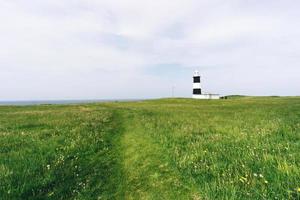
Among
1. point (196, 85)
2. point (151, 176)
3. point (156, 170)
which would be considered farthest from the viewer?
point (196, 85)

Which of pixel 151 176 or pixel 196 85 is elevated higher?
pixel 196 85

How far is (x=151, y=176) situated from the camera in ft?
30.3

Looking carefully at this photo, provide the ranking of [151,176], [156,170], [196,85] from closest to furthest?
[151,176]
[156,170]
[196,85]

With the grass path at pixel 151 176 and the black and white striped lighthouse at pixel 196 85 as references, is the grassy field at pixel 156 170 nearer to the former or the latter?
the grass path at pixel 151 176

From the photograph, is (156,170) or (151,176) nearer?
(151,176)

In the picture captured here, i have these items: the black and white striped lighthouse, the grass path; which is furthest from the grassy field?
the black and white striped lighthouse

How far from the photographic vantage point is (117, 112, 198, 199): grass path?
7676 mm

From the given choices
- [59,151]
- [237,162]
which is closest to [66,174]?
[59,151]

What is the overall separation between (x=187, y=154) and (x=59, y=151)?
628 centimetres

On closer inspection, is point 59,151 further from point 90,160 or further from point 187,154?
point 187,154

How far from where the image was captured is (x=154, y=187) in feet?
27.1

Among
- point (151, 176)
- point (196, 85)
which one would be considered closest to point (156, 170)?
point (151, 176)

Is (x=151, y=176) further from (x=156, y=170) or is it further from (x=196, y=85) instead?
(x=196, y=85)

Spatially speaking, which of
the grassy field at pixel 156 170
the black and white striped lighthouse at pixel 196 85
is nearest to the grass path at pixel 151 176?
the grassy field at pixel 156 170
